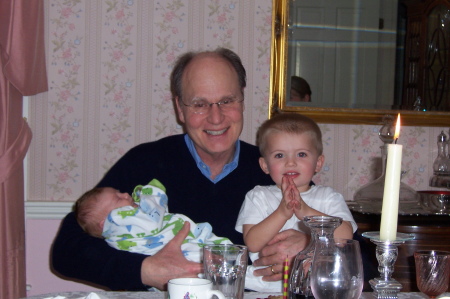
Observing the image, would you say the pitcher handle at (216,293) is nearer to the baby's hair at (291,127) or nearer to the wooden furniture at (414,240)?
the baby's hair at (291,127)

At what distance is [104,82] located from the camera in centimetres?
283

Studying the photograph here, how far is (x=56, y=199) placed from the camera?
9.29 ft

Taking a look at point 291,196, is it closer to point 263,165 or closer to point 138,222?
point 263,165

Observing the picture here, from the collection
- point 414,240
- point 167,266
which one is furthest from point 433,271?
point 414,240

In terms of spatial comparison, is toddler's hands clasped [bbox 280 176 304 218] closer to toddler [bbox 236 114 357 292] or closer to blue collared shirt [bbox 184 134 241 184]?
toddler [bbox 236 114 357 292]

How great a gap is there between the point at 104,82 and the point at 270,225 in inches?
53.4

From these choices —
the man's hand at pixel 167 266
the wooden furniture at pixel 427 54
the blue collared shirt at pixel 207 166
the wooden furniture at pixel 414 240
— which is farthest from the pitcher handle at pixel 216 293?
the wooden furniture at pixel 427 54

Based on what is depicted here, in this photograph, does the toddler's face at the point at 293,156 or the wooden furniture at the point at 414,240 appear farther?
the wooden furniture at the point at 414,240

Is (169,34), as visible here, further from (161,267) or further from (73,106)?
(161,267)

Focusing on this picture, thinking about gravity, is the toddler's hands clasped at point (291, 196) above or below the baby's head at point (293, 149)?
below

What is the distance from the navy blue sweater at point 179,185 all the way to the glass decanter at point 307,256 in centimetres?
94

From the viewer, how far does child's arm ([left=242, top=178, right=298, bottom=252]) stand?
1.72 metres

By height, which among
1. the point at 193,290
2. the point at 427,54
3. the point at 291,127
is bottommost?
the point at 193,290

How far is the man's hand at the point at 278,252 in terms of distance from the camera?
1733mm
